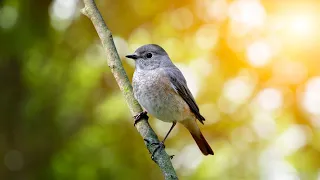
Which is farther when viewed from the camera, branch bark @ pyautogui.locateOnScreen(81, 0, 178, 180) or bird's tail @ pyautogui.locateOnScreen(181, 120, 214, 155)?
bird's tail @ pyautogui.locateOnScreen(181, 120, 214, 155)

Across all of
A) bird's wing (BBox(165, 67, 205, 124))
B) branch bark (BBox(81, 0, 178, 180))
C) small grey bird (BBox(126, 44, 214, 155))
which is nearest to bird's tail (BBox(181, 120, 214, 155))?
small grey bird (BBox(126, 44, 214, 155))

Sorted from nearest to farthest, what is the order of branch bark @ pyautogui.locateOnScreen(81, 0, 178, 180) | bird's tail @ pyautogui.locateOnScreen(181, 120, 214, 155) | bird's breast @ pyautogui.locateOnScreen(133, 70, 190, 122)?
branch bark @ pyautogui.locateOnScreen(81, 0, 178, 180) < bird's breast @ pyautogui.locateOnScreen(133, 70, 190, 122) < bird's tail @ pyautogui.locateOnScreen(181, 120, 214, 155)

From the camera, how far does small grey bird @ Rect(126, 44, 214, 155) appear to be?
2.88 metres

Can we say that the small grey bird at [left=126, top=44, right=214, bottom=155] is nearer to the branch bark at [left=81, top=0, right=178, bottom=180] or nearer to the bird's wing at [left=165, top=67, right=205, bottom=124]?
the bird's wing at [left=165, top=67, right=205, bottom=124]

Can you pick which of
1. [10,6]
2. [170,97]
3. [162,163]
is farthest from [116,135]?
[162,163]

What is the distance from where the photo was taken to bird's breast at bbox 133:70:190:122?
2.87 m

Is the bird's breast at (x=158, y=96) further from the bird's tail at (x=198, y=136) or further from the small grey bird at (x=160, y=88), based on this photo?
the bird's tail at (x=198, y=136)

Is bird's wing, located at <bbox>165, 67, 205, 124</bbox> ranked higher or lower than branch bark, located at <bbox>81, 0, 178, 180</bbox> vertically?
higher

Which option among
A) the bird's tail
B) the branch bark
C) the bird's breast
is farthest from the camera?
the bird's tail

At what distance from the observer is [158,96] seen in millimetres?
2924

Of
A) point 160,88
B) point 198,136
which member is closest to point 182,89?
point 160,88

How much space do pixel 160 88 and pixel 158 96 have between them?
6 centimetres

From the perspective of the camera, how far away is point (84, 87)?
191 inches

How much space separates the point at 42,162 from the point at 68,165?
0.29 m
